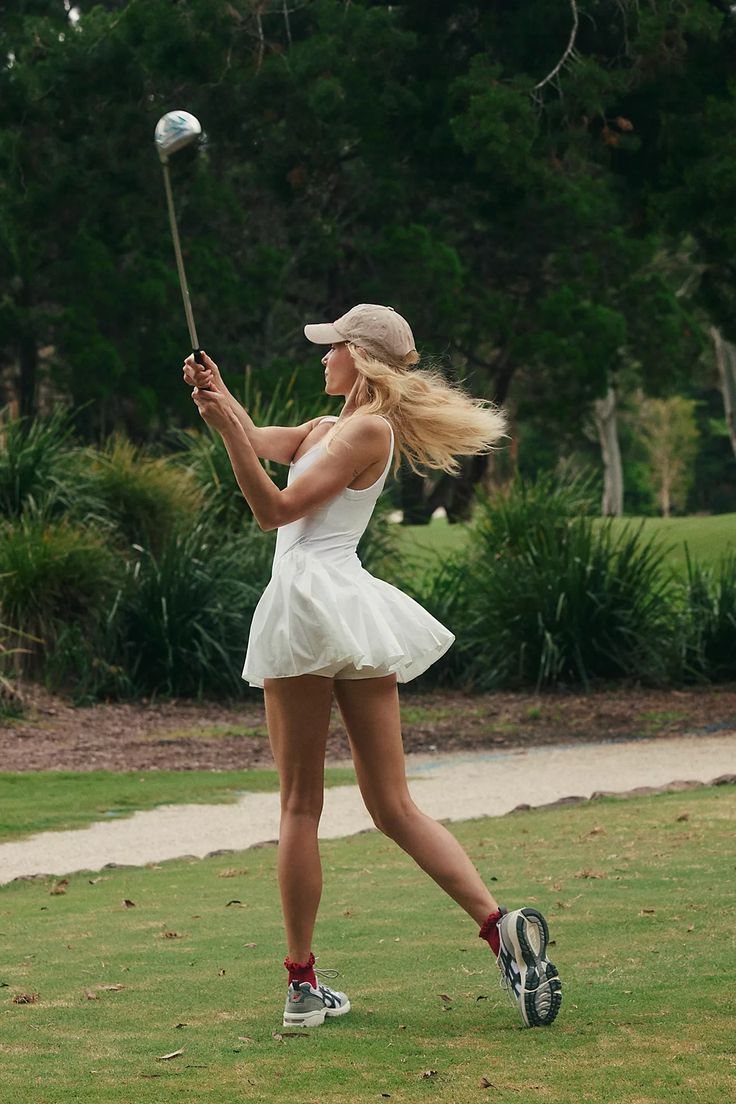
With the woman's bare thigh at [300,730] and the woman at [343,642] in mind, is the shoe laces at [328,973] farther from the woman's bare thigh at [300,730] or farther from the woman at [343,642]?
the woman's bare thigh at [300,730]

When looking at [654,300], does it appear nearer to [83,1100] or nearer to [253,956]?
[253,956]

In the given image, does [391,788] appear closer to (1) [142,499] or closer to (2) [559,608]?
(2) [559,608]

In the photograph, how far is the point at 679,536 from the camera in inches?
882

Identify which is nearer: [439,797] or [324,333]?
[324,333]

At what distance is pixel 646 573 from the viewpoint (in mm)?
16609

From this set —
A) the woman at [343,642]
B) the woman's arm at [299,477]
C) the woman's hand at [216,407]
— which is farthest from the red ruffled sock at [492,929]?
the woman's hand at [216,407]

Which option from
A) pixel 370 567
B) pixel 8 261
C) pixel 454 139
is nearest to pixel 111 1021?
pixel 370 567

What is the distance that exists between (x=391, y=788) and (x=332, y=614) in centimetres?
51

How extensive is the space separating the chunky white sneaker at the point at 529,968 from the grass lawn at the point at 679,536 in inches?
612

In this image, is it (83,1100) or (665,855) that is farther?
(665,855)

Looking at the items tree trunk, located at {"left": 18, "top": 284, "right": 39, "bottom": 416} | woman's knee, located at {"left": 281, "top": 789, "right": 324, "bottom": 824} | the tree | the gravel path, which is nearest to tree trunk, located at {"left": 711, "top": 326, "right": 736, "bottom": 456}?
tree trunk, located at {"left": 18, "top": 284, "right": 39, "bottom": 416}

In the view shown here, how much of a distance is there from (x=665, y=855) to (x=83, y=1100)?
421 centimetres

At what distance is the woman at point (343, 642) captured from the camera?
168 inches

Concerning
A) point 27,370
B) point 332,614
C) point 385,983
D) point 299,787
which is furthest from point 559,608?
point 332,614
